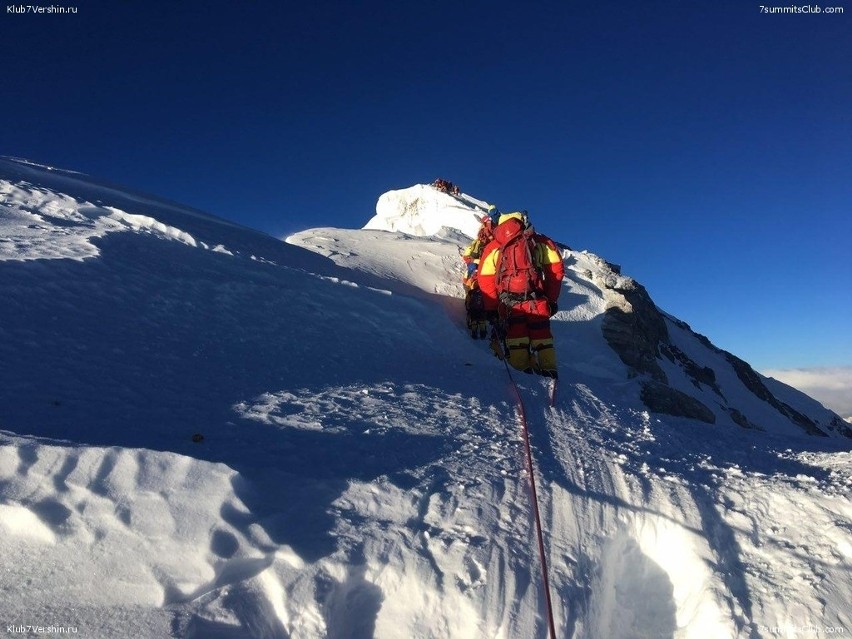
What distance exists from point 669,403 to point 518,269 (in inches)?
132

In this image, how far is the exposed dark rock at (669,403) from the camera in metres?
7.49

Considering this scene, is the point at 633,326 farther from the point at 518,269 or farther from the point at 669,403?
the point at 518,269

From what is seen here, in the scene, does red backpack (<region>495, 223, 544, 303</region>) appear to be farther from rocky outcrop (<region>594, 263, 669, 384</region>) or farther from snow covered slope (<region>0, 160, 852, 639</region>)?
rocky outcrop (<region>594, 263, 669, 384</region>)

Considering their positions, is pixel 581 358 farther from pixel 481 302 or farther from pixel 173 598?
pixel 173 598

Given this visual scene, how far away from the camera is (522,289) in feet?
26.0

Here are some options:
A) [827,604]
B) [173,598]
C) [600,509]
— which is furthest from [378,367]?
[827,604]

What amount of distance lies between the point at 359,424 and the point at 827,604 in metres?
3.18

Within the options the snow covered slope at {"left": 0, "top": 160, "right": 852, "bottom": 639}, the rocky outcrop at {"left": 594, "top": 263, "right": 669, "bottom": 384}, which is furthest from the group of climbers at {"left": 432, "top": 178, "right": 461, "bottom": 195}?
the snow covered slope at {"left": 0, "top": 160, "right": 852, "bottom": 639}

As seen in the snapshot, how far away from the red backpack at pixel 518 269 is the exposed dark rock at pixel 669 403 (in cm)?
241

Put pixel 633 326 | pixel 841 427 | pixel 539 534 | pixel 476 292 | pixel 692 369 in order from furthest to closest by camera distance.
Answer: pixel 841 427 → pixel 692 369 → pixel 633 326 → pixel 476 292 → pixel 539 534

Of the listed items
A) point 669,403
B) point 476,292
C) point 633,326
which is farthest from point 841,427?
point 476,292

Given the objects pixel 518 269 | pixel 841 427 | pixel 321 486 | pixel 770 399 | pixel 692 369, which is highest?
pixel 518 269

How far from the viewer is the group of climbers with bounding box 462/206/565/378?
299 inches

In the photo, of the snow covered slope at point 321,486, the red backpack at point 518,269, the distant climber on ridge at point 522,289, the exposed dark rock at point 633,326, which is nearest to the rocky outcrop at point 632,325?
the exposed dark rock at point 633,326
